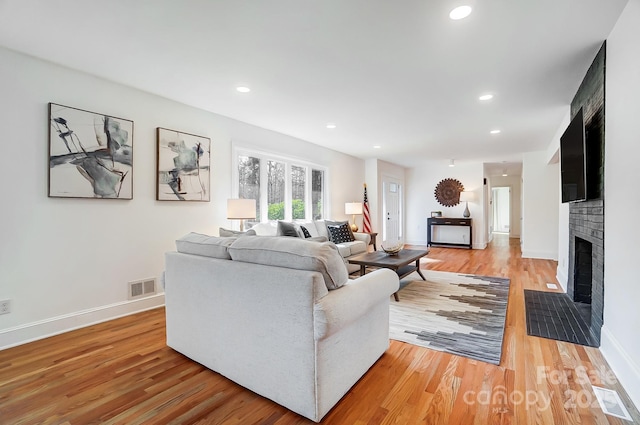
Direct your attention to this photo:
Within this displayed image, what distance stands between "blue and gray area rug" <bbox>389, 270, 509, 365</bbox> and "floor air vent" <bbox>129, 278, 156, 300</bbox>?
2.58m

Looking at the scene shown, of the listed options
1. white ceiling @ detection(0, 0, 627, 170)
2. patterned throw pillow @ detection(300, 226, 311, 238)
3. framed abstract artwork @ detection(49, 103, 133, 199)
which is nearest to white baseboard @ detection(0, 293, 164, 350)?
framed abstract artwork @ detection(49, 103, 133, 199)

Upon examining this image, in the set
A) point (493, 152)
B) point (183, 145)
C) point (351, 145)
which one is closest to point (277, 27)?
point (183, 145)

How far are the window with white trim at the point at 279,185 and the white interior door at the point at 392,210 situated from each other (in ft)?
8.40

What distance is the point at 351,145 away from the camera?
5957 millimetres

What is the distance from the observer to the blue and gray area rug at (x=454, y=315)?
2.43m

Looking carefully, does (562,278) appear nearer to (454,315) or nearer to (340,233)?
(454,315)

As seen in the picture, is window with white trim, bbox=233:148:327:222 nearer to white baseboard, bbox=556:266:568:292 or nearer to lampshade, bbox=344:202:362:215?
lampshade, bbox=344:202:362:215

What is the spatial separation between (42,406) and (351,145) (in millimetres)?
5325

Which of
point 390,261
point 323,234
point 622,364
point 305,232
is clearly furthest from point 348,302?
point 323,234

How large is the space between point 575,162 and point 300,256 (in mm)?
2820

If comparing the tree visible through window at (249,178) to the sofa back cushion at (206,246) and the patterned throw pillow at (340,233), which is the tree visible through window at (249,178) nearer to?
the patterned throw pillow at (340,233)


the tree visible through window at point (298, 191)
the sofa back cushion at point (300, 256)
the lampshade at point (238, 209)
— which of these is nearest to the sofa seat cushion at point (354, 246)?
the tree visible through window at point (298, 191)

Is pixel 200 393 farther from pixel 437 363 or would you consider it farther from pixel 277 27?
pixel 277 27

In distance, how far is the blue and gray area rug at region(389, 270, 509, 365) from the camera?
2.43m
